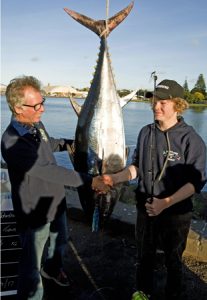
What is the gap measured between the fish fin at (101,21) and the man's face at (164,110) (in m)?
1.16

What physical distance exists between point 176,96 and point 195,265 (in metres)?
2.01

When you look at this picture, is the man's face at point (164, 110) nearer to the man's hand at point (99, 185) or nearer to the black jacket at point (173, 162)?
the black jacket at point (173, 162)

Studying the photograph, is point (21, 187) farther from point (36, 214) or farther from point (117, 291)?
point (117, 291)

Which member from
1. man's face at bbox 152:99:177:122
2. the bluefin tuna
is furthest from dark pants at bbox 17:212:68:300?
man's face at bbox 152:99:177:122

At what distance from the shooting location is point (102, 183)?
297cm

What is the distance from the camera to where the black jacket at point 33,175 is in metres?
2.54

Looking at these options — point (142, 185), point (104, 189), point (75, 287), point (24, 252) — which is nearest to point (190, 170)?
point (142, 185)

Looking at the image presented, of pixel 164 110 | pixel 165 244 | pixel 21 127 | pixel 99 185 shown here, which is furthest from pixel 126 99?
pixel 165 244

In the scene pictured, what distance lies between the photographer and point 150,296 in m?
2.94

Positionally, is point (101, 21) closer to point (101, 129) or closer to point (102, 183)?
point (101, 129)

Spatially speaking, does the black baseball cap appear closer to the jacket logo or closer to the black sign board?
the jacket logo

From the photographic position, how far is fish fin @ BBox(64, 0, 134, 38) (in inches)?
134

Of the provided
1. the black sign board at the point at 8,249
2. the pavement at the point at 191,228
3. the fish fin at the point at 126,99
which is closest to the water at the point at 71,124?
the pavement at the point at 191,228

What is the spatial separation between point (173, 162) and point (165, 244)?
658 millimetres
